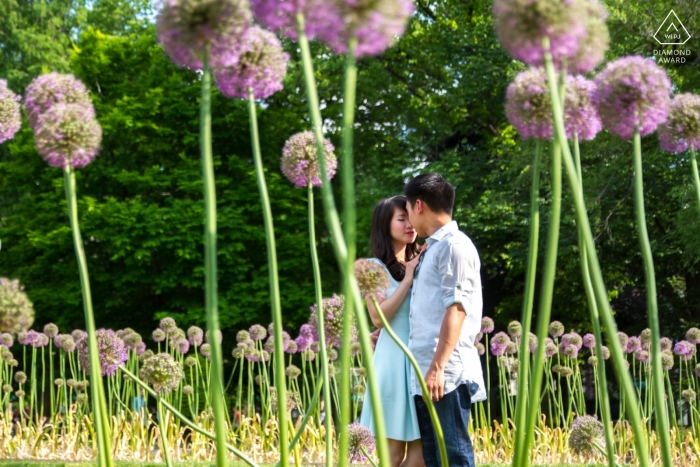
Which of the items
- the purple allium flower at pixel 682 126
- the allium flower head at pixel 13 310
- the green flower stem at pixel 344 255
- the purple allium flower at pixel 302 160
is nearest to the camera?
the green flower stem at pixel 344 255

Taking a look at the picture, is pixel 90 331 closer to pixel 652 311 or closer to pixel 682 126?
pixel 652 311

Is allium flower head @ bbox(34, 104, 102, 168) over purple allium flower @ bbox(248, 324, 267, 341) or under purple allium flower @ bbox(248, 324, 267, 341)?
over

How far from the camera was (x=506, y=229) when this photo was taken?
48.6 feet

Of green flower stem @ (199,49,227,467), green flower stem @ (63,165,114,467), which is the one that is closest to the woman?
green flower stem @ (63,165,114,467)

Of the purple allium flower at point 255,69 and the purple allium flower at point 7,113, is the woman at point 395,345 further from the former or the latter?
the purple allium flower at point 255,69

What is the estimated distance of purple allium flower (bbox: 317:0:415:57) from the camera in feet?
4.46

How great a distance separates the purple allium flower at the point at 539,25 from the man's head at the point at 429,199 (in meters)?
2.18

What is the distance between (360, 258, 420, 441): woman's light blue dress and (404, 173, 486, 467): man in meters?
0.11

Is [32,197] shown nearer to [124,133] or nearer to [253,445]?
[124,133]

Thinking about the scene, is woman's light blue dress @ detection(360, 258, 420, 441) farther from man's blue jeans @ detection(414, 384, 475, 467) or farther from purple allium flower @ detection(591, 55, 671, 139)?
purple allium flower @ detection(591, 55, 671, 139)

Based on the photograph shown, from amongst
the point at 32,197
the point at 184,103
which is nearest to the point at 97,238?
the point at 32,197

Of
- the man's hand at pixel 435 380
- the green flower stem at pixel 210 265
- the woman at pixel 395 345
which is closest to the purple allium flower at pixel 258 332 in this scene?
the woman at pixel 395 345

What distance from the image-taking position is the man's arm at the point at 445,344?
11.1ft

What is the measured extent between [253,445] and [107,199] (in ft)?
38.0
